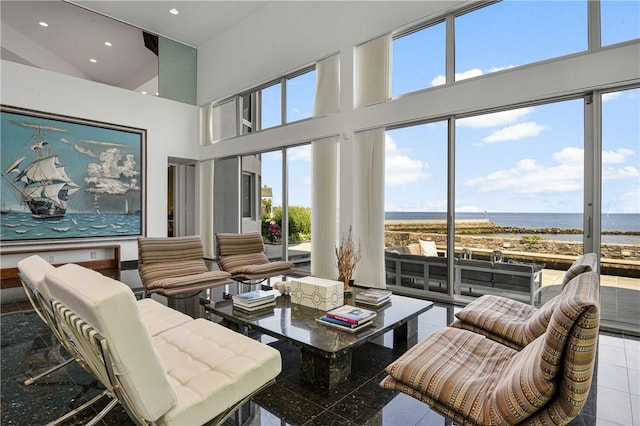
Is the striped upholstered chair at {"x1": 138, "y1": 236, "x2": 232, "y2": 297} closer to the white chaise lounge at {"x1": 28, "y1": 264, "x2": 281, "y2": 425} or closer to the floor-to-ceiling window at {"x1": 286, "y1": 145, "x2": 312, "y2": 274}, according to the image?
the white chaise lounge at {"x1": 28, "y1": 264, "x2": 281, "y2": 425}

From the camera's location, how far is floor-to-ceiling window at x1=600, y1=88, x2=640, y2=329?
3268 mm

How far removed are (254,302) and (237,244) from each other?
2221 mm

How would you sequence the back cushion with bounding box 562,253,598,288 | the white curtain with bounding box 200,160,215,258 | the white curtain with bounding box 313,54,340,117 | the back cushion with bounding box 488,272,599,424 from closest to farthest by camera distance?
the back cushion with bounding box 488,272,599,424, the back cushion with bounding box 562,253,598,288, the white curtain with bounding box 313,54,340,117, the white curtain with bounding box 200,160,215,258

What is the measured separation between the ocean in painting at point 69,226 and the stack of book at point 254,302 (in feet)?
17.5

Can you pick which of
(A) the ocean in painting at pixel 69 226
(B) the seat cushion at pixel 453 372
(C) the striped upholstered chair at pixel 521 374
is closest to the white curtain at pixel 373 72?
(B) the seat cushion at pixel 453 372

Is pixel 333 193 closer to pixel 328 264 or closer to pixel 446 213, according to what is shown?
pixel 328 264

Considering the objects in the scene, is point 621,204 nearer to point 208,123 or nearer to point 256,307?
point 256,307

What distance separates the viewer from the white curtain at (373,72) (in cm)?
484

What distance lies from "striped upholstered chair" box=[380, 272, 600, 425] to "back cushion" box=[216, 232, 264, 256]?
3423mm

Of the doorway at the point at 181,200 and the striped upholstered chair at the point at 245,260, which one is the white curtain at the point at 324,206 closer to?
the striped upholstered chair at the point at 245,260

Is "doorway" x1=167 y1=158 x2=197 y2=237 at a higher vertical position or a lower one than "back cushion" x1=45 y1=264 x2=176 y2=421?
higher

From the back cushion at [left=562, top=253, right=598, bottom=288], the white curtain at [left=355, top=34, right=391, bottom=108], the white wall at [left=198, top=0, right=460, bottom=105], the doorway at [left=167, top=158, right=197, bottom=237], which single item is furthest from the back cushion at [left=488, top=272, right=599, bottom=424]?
the doorway at [left=167, top=158, right=197, bottom=237]

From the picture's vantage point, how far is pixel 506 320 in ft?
6.89

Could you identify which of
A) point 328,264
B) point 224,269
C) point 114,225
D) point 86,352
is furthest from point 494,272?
point 114,225
